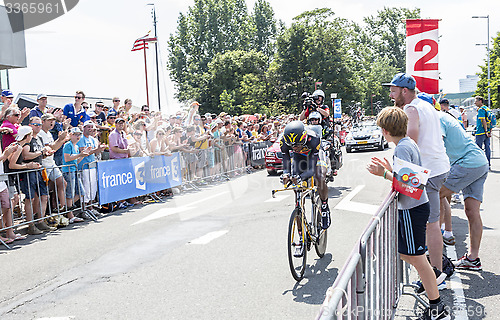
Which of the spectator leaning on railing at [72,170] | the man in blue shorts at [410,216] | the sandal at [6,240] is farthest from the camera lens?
the spectator leaning on railing at [72,170]

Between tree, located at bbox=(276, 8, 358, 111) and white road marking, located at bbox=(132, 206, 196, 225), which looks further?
tree, located at bbox=(276, 8, 358, 111)

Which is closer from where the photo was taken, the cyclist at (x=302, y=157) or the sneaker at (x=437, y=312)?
the sneaker at (x=437, y=312)

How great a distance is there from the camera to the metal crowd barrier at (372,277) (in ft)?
7.39

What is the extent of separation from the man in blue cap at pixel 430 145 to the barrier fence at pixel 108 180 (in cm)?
671

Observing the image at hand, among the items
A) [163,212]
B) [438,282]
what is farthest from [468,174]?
[163,212]

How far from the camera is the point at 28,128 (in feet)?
28.6

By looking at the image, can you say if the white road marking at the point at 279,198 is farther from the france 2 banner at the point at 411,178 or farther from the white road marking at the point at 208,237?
the france 2 banner at the point at 411,178

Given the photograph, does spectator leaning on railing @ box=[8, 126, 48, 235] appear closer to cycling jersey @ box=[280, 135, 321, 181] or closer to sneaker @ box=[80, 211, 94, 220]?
sneaker @ box=[80, 211, 94, 220]

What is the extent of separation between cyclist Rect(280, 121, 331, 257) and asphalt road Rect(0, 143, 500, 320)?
1054 mm

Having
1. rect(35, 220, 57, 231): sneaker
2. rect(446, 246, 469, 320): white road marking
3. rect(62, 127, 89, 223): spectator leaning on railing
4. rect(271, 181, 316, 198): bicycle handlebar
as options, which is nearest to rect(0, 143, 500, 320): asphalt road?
rect(446, 246, 469, 320): white road marking

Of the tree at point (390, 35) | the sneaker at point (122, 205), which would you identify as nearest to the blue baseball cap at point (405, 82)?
the sneaker at point (122, 205)

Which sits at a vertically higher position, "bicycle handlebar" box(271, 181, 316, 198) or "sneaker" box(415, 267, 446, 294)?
"bicycle handlebar" box(271, 181, 316, 198)

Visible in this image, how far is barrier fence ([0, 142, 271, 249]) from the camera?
896cm

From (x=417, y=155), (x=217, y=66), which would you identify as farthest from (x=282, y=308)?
(x=217, y=66)
